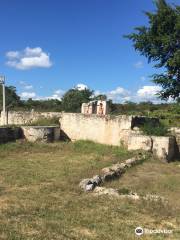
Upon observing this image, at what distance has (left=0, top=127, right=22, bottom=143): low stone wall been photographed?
17906mm

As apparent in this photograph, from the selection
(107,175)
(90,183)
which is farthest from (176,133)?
(90,183)

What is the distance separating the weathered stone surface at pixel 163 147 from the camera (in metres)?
16.1

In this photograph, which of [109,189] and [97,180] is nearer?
[109,189]

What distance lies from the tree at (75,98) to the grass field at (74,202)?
1117 inches

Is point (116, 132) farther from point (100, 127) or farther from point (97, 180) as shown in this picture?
point (97, 180)

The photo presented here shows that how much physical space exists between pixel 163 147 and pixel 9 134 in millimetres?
7334

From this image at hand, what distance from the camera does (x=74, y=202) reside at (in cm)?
873

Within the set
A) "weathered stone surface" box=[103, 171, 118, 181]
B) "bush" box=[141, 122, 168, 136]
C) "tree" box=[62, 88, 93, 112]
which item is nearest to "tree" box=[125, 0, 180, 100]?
"bush" box=[141, 122, 168, 136]

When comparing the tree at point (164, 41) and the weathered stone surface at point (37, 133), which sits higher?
the tree at point (164, 41)

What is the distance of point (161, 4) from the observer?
16484 millimetres

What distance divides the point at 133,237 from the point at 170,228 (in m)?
1.00

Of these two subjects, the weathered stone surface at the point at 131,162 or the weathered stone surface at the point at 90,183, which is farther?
the weathered stone surface at the point at 131,162

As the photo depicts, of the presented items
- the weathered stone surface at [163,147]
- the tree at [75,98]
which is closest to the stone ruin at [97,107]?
the weathered stone surface at [163,147]

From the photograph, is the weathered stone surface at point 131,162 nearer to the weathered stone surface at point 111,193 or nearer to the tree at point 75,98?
the weathered stone surface at point 111,193
